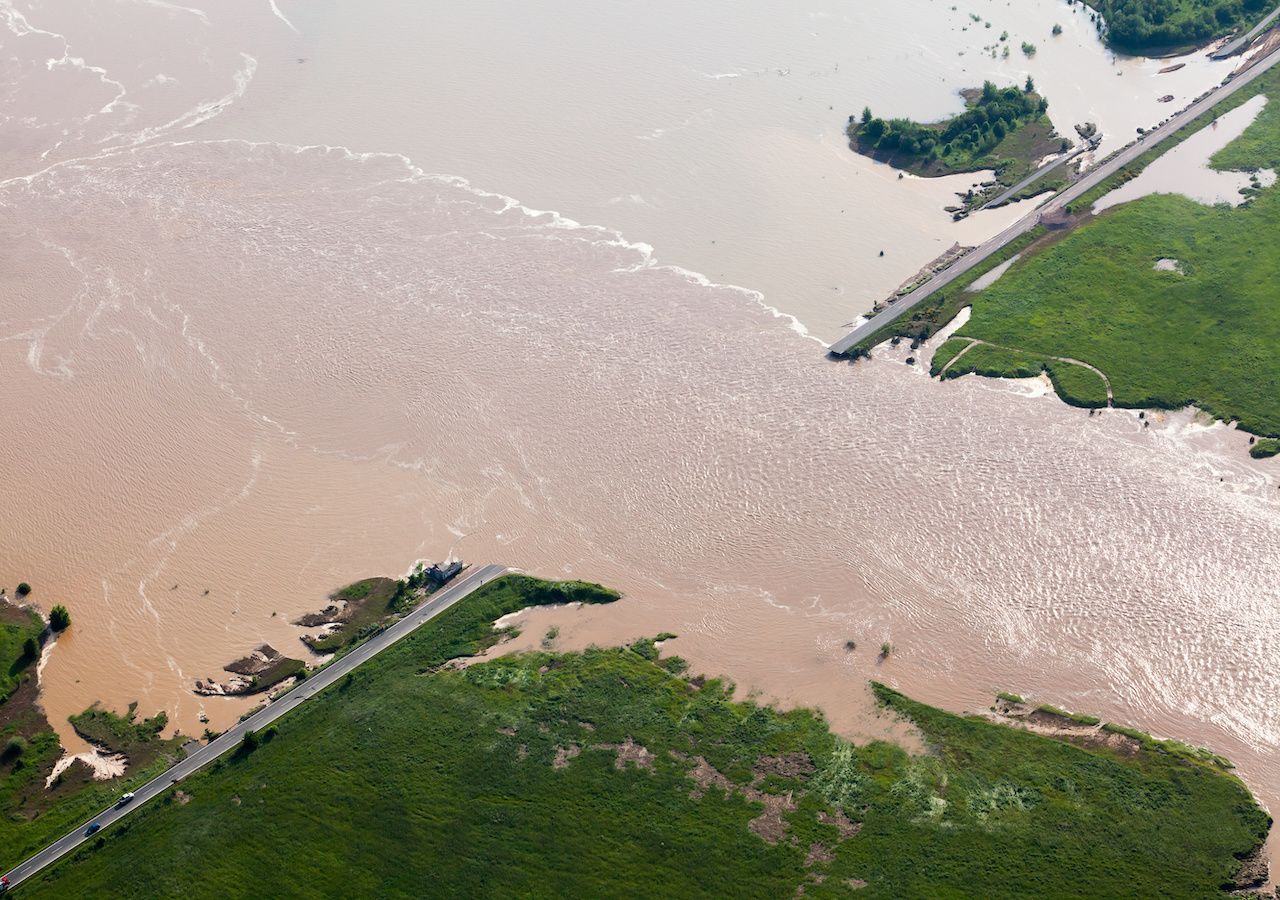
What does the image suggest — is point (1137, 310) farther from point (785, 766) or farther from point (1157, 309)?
point (785, 766)

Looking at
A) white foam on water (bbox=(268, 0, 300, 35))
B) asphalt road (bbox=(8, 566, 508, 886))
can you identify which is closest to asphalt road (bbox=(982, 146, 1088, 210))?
asphalt road (bbox=(8, 566, 508, 886))

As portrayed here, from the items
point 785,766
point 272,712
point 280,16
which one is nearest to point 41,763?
point 272,712

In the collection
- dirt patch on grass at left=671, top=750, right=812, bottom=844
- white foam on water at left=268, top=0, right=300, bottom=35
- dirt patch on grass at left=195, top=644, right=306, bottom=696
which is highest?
white foam on water at left=268, top=0, right=300, bottom=35

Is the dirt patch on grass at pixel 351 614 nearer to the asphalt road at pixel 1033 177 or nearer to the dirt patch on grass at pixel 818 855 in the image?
the dirt patch on grass at pixel 818 855

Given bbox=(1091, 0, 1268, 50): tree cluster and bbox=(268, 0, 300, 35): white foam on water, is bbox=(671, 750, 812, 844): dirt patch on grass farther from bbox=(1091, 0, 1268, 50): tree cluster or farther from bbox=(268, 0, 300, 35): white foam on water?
bbox=(268, 0, 300, 35): white foam on water

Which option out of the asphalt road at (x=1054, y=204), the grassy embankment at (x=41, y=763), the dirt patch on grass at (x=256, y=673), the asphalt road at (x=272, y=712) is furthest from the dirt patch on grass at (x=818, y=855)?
the asphalt road at (x=1054, y=204)

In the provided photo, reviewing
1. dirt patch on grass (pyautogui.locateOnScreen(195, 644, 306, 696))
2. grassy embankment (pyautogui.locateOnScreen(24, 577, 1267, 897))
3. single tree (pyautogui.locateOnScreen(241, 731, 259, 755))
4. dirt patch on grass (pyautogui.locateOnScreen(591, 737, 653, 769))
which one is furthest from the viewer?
dirt patch on grass (pyautogui.locateOnScreen(195, 644, 306, 696))
